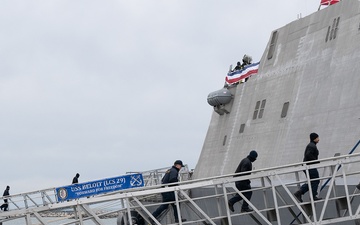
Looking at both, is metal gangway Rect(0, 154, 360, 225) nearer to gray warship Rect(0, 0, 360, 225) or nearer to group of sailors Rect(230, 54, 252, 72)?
gray warship Rect(0, 0, 360, 225)

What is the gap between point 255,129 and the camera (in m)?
25.0

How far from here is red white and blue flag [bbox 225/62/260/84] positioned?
90.3ft

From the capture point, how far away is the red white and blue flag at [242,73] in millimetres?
27511

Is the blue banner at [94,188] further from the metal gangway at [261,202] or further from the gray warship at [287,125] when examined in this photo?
the metal gangway at [261,202]

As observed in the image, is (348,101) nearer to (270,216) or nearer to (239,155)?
(270,216)

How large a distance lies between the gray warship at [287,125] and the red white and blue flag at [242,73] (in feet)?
0.92

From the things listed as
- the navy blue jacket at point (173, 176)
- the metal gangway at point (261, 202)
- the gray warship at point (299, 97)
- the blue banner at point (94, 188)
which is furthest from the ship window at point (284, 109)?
the navy blue jacket at point (173, 176)

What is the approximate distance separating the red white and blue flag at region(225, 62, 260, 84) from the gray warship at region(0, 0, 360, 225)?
0.28 m

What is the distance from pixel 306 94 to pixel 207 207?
6.54 m

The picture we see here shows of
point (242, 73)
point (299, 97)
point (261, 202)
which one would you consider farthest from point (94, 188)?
point (242, 73)

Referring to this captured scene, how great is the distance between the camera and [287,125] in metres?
22.4

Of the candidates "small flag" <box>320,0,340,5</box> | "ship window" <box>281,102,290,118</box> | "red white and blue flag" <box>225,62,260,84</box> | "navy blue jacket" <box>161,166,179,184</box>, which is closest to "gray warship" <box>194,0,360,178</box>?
"ship window" <box>281,102,290,118</box>

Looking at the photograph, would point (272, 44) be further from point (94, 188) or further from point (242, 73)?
point (94, 188)

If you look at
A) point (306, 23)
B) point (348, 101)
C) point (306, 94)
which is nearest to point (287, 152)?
point (306, 94)
